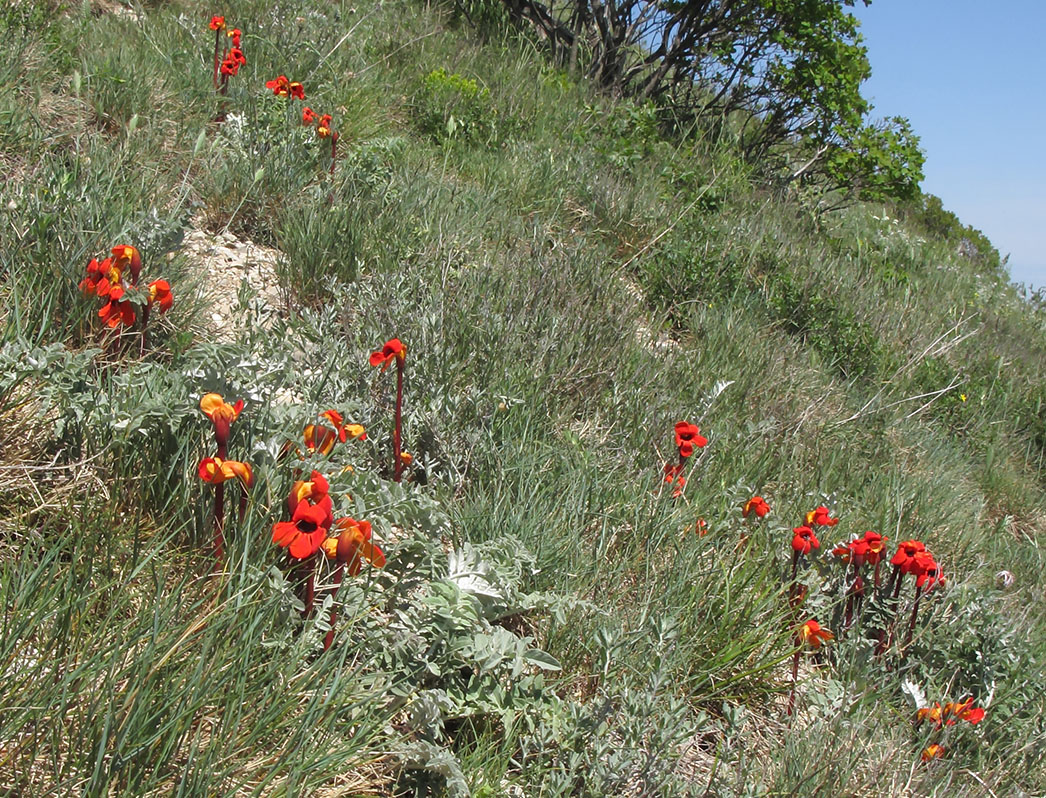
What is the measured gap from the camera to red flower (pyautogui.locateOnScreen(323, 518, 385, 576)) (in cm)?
Result: 175

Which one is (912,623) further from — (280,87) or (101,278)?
(280,87)

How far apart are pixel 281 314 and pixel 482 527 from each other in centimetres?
153

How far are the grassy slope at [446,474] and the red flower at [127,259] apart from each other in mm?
187

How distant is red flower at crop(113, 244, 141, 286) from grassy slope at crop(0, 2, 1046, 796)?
19 centimetres

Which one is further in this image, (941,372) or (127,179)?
(941,372)

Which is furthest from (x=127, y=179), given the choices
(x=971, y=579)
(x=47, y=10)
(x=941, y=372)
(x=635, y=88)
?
(x=635, y=88)

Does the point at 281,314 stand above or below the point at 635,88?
below

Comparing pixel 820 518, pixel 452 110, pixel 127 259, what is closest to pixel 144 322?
pixel 127 259

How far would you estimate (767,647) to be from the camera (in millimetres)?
2441

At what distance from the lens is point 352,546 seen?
1761mm

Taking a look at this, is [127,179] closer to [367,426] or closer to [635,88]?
[367,426]

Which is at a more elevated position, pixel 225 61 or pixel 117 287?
pixel 225 61

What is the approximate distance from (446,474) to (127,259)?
1197 mm

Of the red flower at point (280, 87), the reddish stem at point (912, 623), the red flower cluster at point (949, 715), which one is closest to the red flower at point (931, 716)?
the red flower cluster at point (949, 715)
